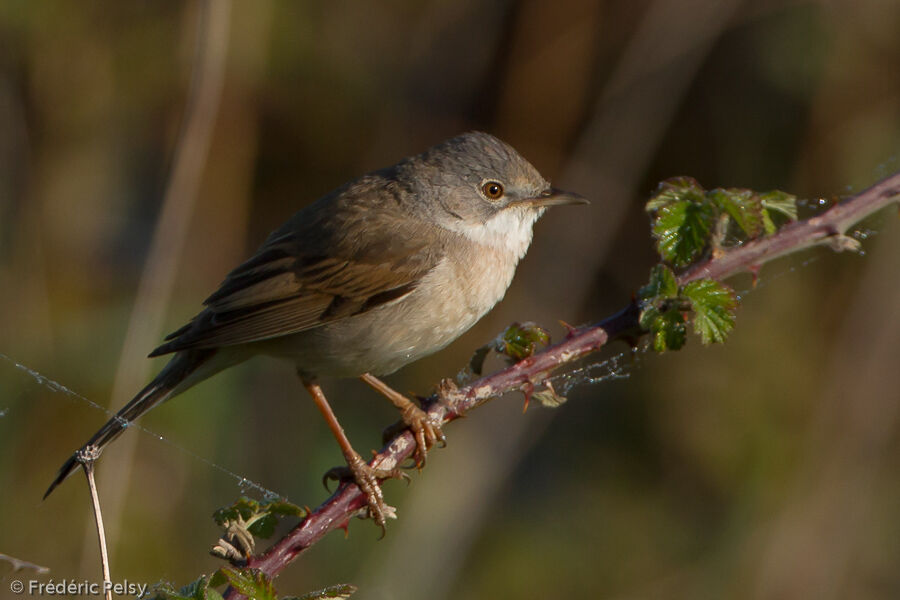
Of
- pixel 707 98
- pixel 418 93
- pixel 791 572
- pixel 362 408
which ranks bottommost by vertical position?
pixel 791 572

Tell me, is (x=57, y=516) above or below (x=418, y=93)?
below

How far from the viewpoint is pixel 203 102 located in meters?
3.69

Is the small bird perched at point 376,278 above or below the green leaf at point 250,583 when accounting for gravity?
above

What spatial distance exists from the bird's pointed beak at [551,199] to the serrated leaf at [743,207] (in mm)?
1117

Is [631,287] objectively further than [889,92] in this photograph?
Yes

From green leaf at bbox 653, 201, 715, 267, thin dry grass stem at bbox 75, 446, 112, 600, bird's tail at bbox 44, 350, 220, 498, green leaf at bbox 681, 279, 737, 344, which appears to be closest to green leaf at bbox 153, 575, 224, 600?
thin dry grass stem at bbox 75, 446, 112, 600

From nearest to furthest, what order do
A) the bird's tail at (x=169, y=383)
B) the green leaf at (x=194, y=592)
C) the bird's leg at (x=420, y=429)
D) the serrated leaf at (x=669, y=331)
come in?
the green leaf at (x=194, y=592) < the serrated leaf at (x=669, y=331) < the bird's leg at (x=420, y=429) < the bird's tail at (x=169, y=383)

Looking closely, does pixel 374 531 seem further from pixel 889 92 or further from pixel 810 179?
pixel 889 92

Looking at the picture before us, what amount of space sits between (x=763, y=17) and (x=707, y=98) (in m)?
0.52

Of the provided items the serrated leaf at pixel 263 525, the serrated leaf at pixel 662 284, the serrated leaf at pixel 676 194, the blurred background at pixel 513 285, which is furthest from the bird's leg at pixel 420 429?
the blurred background at pixel 513 285

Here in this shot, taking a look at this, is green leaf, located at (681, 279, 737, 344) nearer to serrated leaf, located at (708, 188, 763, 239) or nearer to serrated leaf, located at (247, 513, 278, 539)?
serrated leaf, located at (708, 188, 763, 239)

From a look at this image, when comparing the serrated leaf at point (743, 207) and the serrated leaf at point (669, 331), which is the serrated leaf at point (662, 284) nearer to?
the serrated leaf at point (669, 331)

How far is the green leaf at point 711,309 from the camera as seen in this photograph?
2150mm

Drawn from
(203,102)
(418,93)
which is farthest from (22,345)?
(418,93)
